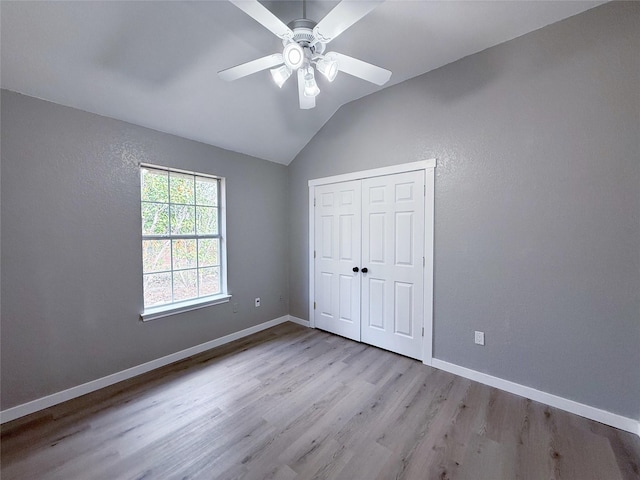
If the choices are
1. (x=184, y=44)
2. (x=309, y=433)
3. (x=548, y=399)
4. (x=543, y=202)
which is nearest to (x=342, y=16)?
(x=184, y=44)

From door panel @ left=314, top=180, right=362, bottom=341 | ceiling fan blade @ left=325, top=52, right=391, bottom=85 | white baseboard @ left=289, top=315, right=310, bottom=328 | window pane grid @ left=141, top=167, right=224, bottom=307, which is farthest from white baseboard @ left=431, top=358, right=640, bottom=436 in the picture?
window pane grid @ left=141, top=167, right=224, bottom=307

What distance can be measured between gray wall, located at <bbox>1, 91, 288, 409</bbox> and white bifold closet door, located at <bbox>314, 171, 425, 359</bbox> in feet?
5.21

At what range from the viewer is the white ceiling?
1.71 meters

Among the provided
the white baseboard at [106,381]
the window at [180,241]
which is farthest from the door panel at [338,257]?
the window at [180,241]

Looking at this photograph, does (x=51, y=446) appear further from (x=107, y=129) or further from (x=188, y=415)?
(x=107, y=129)

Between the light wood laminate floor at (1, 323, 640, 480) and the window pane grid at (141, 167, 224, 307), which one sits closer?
the light wood laminate floor at (1, 323, 640, 480)

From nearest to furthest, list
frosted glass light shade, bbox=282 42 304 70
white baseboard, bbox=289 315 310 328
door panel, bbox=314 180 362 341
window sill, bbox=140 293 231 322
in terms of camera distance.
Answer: frosted glass light shade, bbox=282 42 304 70 < window sill, bbox=140 293 231 322 < door panel, bbox=314 180 362 341 < white baseboard, bbox=289 315 310 328

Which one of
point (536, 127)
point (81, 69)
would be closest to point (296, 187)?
point (81, 69)

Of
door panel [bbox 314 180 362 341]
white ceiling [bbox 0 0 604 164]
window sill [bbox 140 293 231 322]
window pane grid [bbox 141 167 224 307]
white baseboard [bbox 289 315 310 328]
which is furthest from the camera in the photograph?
white baseboard [bbox 289 315 310 328]

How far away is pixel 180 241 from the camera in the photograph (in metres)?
2.87

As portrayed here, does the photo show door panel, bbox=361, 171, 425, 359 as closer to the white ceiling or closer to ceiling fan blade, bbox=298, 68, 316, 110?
the white ceiling

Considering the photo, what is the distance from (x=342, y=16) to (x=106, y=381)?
3.25 metres

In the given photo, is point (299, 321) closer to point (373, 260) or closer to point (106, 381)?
point (373, 260)

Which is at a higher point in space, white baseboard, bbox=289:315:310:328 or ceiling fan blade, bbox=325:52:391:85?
ceiling fan blade, bbox=325:52:391:85
